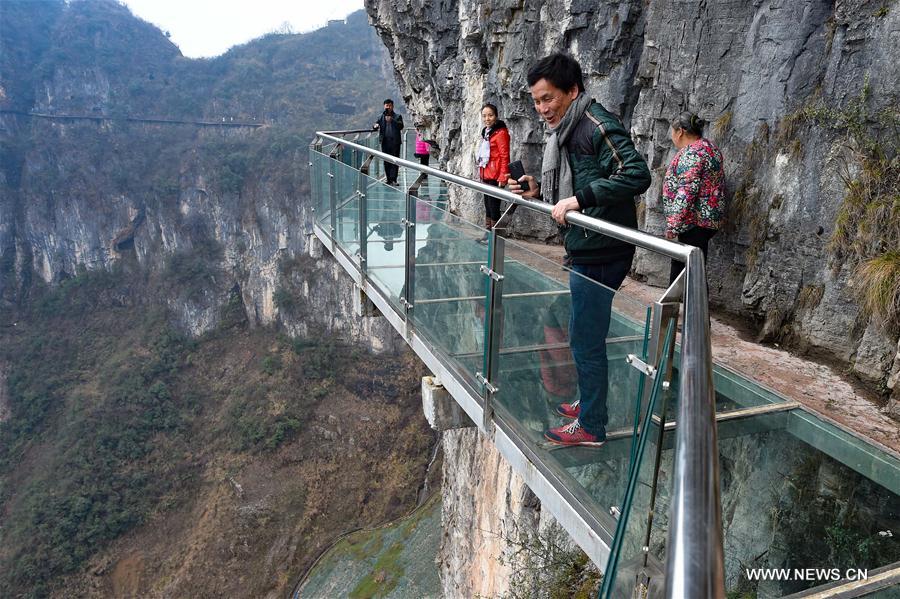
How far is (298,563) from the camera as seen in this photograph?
26.7 metres

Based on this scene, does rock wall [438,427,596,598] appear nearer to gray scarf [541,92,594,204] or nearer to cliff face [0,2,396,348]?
gray scarf [541,92,594,204]

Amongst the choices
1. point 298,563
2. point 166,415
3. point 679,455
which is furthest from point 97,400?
point 679,455

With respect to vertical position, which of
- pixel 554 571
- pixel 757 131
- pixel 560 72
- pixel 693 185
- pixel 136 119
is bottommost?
pixel 554 571

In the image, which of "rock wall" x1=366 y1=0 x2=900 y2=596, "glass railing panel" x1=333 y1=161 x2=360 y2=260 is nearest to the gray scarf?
"rock wall" x1=366 y1=0 x2=900 y2=596

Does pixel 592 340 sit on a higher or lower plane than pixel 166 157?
higher

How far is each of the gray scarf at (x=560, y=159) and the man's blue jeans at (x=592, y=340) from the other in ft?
1.43

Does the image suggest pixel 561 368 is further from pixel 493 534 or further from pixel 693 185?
pixel 493 534

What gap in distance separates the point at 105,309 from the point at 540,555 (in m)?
Answer: 75.2

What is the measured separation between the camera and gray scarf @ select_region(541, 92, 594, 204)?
8.44 feet

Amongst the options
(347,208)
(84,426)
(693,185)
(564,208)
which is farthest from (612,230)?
(84,426)

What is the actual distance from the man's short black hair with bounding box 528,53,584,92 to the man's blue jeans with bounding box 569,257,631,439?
810mm

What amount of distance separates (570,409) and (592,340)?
0.42m

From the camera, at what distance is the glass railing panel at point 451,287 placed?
3256mm

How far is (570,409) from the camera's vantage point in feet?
8.42
